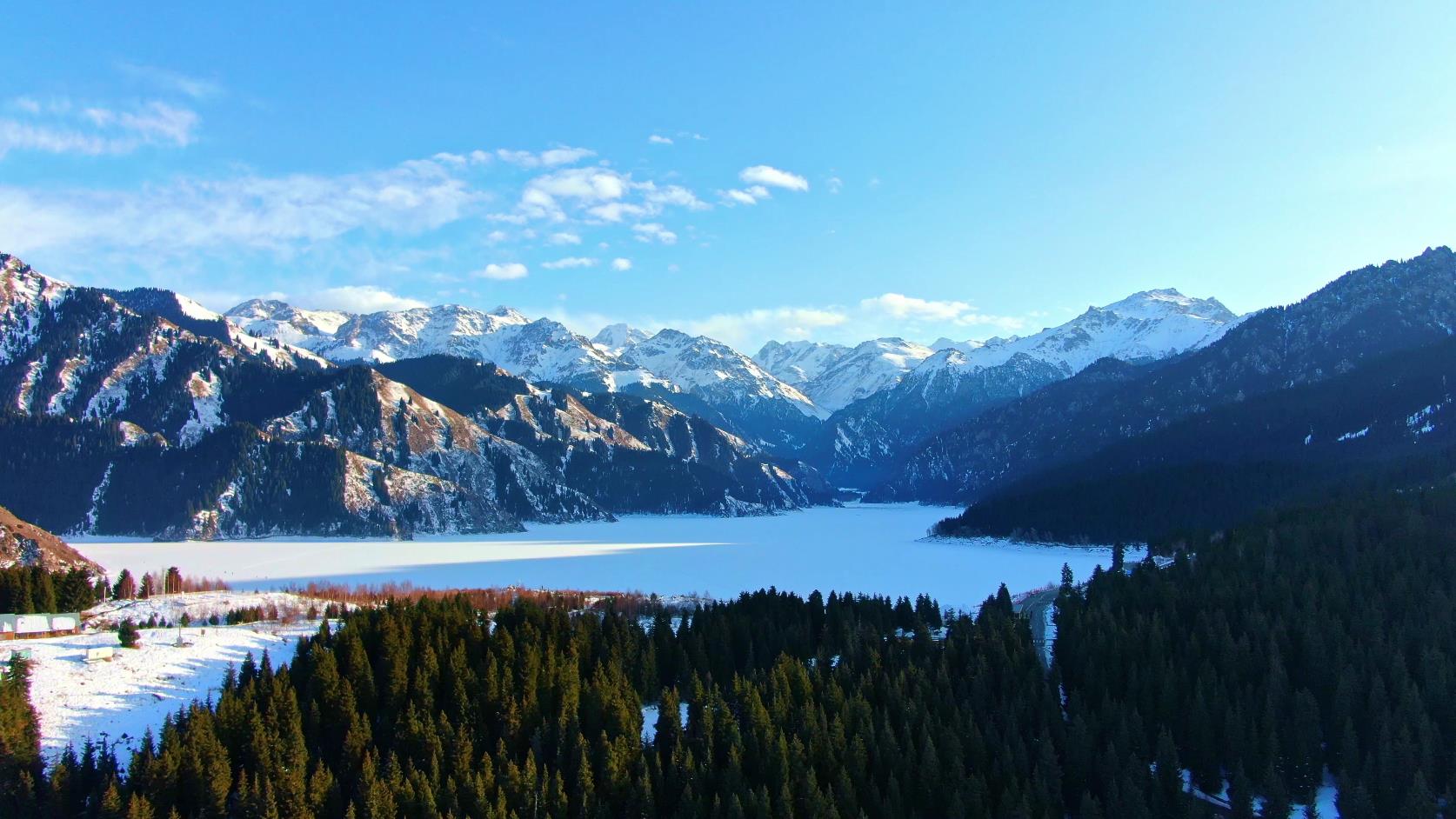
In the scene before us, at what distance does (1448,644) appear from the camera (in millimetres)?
74188

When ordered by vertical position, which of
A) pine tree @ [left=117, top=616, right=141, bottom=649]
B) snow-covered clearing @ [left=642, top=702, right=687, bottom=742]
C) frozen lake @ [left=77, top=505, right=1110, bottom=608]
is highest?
pine tree @ [left=117, top=616, right=141, bottom=649]

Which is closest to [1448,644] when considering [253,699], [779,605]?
[779,605]

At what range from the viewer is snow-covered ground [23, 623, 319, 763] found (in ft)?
189

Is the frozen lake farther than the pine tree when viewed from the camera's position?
Yes

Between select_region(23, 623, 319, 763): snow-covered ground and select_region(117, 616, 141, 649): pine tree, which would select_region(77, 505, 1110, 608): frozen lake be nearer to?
select_region(23, 623, 319, 763): snow-covered ground

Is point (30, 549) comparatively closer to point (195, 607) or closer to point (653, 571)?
point (195, 607)

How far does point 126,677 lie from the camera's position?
6362cm

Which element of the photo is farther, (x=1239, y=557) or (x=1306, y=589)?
(x=1239, y=557)

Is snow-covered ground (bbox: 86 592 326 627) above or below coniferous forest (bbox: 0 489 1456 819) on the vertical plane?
above

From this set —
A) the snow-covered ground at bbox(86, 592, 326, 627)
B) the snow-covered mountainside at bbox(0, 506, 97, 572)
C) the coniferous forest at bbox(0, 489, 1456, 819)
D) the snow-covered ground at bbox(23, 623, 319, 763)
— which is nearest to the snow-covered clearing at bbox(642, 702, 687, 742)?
the coniferous forest at bbox(0, 489, 1456, 819)

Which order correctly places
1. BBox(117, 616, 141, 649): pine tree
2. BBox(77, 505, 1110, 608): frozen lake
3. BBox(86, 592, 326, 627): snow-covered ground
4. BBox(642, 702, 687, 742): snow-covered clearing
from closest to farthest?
BBox(642, 702, 687, 742): snow-covered clearing → BBox(117, 616, 141, 649): pine tree → BBox(86, 592, 326, 627): snow-covered ground → BBox(77, 505, 1110, 608): frozen lake

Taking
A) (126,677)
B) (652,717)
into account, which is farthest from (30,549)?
(652,717)

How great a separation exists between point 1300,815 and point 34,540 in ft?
589

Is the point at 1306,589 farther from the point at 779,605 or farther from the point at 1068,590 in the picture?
Answer: the point at 779,605
